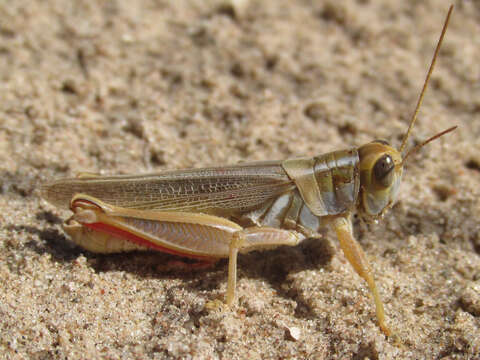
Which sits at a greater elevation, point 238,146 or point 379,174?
point 238,146

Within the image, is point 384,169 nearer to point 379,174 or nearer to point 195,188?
point 379,174

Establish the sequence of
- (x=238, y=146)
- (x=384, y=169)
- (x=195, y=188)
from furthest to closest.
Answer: (x=238, y=146) → (x=195, y=188) → (x=384, y=169)

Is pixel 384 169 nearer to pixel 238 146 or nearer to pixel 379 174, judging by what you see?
pixel 379 174

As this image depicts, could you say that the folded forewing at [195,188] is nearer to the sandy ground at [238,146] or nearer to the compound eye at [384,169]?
the sandy ground at [238,146]

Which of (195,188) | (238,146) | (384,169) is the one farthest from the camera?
(238,146)

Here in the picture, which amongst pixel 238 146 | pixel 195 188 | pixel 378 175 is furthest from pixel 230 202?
pixel 238 146

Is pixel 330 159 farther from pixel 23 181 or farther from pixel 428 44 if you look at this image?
pixel 428 44

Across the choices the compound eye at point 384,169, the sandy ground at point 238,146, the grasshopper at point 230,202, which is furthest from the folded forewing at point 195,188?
the compound eye at point 384,169

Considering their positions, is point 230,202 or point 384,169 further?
point 230,202
